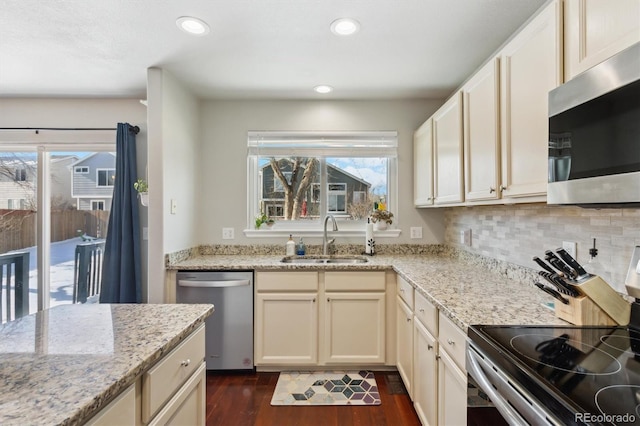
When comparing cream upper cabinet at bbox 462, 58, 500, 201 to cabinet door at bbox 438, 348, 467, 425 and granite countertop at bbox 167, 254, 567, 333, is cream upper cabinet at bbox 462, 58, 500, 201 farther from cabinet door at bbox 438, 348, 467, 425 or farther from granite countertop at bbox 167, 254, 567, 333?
cabinet door at bbox 438, 348, 467, 425

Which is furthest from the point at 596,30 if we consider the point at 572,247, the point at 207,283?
the point at 207,283

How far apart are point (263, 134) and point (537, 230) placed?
2.30 meters

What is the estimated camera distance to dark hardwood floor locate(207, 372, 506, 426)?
1987 millimetres

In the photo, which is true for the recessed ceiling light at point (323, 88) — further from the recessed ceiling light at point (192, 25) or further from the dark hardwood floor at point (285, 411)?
the dark hardwood floor at point (285, 411)

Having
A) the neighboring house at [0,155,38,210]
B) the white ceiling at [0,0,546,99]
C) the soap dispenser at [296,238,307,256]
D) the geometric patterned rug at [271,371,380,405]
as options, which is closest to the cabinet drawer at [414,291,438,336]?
the geometric patterned rug at [271,371,380,405]

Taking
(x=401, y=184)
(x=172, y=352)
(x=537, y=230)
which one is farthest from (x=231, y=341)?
(x=537, y=230)

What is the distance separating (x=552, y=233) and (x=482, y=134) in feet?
2.00

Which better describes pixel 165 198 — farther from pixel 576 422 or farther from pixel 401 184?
pixel 576 422

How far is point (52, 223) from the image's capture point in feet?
10.2

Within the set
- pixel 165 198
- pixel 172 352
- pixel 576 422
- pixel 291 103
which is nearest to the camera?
pixel 576 422

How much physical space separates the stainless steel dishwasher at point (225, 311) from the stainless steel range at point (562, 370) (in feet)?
5.78

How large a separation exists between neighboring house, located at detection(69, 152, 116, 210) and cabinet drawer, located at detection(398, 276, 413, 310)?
276 cm

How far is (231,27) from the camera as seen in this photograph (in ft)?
6.06

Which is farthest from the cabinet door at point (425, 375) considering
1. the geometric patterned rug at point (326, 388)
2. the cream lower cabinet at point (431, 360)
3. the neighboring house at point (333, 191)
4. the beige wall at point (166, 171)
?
the beige wall at point (166, 171)
